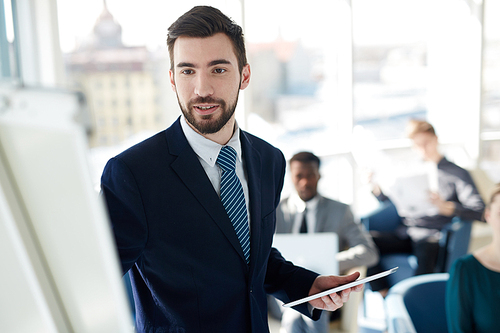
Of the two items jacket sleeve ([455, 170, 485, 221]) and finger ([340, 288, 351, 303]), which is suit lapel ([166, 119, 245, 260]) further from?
jacket sleeve ([455, 170, 485, 221])

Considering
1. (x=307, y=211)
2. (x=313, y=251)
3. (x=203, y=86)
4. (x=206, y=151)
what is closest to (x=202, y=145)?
(x=206, y=151)

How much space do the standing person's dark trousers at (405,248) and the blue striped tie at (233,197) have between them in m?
2.60

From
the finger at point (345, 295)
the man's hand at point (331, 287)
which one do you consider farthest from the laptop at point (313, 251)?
the finger at point (345, 295)

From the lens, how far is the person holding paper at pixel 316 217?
2.68 m

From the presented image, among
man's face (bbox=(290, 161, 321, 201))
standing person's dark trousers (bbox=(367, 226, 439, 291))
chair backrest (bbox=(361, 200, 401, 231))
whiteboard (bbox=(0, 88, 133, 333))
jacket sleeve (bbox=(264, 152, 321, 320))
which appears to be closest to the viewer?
whiteboard (bbox=(0, 88, 133, 333))

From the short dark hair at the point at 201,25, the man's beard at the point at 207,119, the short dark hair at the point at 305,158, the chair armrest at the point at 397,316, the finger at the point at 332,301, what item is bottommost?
the chair armrest at the point at 397,316

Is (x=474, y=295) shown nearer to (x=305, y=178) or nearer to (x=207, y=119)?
(x=305, y=178)

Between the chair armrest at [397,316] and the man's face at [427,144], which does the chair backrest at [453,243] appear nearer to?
the man's face at [427,144]

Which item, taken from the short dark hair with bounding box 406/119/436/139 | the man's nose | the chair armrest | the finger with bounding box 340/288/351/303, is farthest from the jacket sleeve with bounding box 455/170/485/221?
the man's nose

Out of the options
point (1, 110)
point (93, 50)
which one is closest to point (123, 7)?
point (93, 50)

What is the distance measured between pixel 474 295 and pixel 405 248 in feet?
5.58

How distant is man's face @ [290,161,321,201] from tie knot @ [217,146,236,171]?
1687 millimetres

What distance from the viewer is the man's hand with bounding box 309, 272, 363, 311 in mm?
1133

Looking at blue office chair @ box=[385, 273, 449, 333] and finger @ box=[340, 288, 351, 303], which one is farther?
blue office chair @ box=[385, 273, 449, 333]
